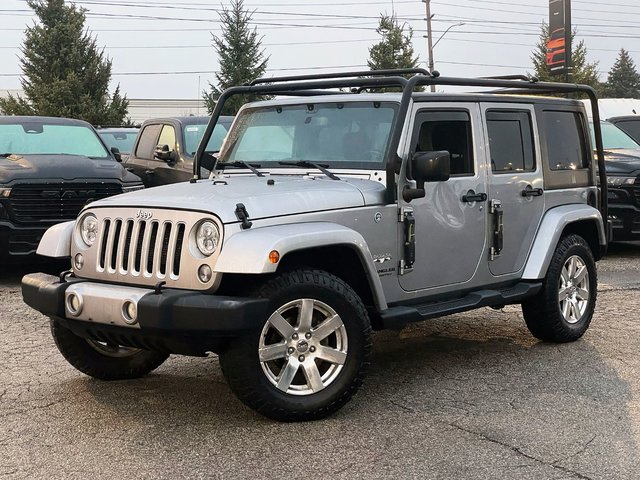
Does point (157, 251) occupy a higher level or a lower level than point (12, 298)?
higher

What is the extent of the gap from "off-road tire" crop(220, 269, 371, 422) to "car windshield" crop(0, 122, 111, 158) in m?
6.52

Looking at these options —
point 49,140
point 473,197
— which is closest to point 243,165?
point 473,197

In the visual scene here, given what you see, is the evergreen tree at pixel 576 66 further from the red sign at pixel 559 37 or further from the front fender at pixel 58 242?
the front fender at pixel 58 242

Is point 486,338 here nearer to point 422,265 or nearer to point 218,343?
point 422,265

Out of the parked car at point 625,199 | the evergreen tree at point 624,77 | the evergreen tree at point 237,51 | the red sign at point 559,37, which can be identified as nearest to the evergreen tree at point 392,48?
the evergreen tree at point 237,51

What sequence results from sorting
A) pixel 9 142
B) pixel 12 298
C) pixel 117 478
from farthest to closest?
1. pixel 9 142
2. pixel 12 298
3. pixel 117 478

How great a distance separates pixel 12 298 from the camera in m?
8.74

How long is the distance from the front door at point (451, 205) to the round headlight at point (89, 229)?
180cm

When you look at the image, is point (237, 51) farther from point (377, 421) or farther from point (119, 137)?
point (377, 421)

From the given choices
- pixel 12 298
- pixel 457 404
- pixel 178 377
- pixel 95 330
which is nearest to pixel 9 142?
pixel 12 298

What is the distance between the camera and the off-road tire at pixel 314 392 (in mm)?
4508

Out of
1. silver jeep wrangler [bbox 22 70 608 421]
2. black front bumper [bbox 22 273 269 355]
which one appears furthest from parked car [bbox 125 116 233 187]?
black front bumper [bbox 22 273 269 355]

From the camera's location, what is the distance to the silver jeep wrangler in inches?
179

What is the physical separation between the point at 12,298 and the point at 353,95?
4606mm
